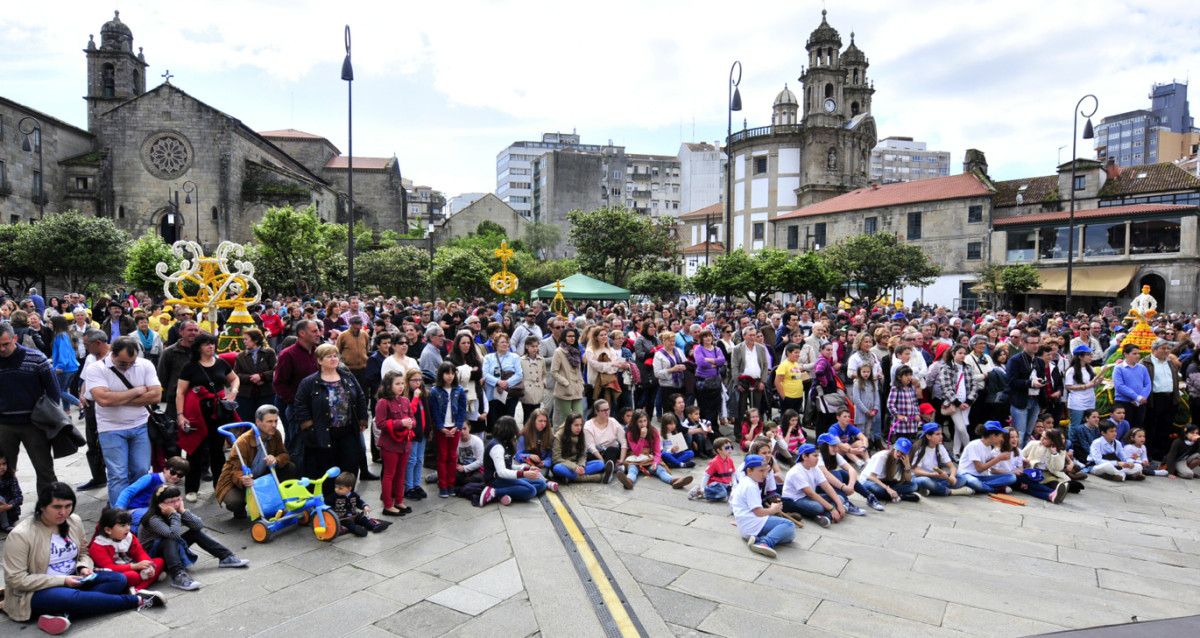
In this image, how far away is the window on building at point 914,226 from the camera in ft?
142

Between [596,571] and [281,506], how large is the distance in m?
2.95

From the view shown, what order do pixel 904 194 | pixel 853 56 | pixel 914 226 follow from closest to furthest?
pixel 914 226 → pixel 904 194 → pixel 853 56

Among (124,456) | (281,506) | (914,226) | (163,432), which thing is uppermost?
(914,226)

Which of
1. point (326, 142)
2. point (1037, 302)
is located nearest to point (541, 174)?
point (326, 142)

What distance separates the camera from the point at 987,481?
838 centimetres

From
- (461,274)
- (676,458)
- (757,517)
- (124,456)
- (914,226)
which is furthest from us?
A: (914,226)

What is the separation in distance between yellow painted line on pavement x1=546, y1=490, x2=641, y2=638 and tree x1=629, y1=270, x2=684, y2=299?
109ft

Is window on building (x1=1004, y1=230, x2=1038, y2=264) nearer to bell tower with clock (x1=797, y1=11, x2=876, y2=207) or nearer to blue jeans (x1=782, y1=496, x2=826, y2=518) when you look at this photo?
bell tower with clock (x1=797, y1=11, x2=876, y2=207)

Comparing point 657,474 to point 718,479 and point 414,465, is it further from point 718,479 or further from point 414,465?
point 414,465

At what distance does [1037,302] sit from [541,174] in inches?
2478

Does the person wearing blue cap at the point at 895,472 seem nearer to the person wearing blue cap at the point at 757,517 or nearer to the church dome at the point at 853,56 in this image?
the person wearing blue cap at the point at 757,517

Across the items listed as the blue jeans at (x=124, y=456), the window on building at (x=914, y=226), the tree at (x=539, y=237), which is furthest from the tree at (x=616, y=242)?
the tree at (x=539, y=237)

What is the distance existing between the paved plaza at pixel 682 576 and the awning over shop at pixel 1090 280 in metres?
34.1

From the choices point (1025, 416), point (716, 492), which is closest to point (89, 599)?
point (716, 492)
